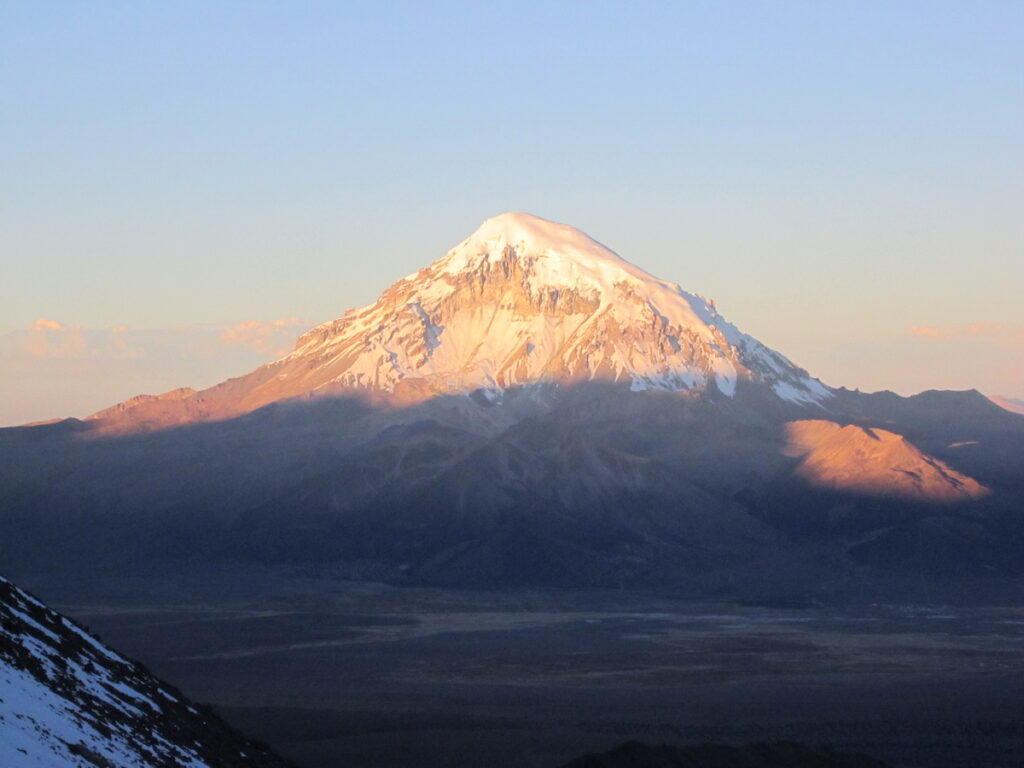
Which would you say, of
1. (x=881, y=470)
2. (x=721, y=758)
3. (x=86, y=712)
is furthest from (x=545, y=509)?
(x=86, y=712)

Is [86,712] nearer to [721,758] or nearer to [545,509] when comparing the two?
[721,758]

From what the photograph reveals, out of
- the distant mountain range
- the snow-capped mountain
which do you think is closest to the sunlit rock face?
the distant mountain range

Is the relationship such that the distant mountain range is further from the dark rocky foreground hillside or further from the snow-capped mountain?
the snow-capped mountain

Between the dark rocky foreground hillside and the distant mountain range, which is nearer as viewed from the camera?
the dark rocky foreground hillside

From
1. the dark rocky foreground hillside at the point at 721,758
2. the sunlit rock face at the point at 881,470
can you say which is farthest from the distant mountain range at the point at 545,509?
the dark rocky foreground hillside at the point at 721,758

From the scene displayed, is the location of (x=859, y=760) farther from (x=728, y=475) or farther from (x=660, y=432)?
(x=660, y=432)

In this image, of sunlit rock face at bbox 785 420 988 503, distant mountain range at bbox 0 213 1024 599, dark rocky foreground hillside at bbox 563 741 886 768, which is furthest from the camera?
sunlit rock face at bbox 785 420 988 503

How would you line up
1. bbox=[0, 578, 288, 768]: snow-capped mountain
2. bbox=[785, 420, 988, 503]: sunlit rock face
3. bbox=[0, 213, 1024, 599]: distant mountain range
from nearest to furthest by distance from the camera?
bbox=[0, 578, 288, 768]: snow-capped mountain → bbox=[0, 213, 1024, 599]: distant mountain range → bbox=[785, 420, 988, 503]: sunlit rock face
